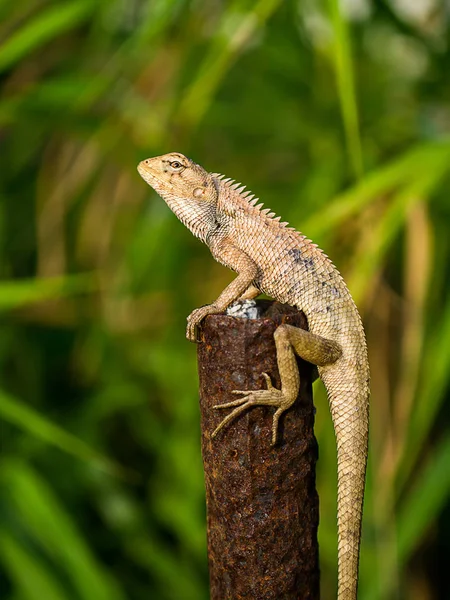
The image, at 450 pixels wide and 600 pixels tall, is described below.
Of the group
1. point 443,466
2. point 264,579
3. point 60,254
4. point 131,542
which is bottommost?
point 131,542

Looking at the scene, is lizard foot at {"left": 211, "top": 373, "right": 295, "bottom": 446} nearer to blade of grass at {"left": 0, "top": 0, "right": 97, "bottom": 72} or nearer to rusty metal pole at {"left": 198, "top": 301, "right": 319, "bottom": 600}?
rusty metal pole at {"left": 198, "top": 301, "right": 319, "bottom": 600}

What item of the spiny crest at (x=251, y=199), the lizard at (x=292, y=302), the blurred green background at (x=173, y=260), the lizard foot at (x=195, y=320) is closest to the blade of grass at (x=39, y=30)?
the blurred green background at (x=173, y=260)

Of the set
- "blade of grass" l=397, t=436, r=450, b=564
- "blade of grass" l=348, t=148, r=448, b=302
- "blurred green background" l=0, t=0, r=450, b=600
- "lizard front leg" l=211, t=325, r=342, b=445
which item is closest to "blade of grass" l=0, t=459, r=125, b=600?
"blurred green background" l=0, t=0, r=450, b=600

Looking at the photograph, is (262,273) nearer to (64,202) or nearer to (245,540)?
(245,540)

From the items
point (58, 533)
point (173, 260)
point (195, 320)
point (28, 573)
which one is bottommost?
point (28, 573)

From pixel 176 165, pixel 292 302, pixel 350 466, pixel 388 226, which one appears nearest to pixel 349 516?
pixel 350 466

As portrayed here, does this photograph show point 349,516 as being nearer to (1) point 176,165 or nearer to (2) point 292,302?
(2) point 292,302

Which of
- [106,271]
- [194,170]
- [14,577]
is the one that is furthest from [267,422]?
[106,271]
